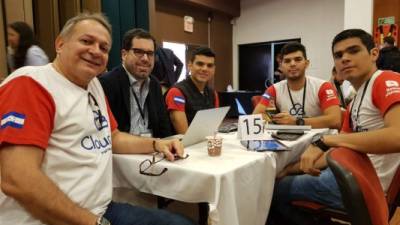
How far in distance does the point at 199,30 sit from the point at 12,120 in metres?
5.68

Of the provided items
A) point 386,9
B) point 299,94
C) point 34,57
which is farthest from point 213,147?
point 386,9

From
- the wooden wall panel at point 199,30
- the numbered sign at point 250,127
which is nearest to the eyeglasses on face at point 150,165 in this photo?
the numbered sign at point 250,127

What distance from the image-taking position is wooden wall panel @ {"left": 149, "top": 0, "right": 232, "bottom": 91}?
18.0ft

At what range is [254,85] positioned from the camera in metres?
7.07

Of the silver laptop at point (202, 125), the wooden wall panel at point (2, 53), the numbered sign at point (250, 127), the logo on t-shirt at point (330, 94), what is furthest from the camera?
the wooden wall panel at point (2, 53)

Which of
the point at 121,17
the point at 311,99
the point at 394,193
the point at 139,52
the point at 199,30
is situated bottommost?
the point at 394,193

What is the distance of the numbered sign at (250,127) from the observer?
5.30ft

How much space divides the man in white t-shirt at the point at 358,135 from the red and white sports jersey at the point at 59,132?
89 cm

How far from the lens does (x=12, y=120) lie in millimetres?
954

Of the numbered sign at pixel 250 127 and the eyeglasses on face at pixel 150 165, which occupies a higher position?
the numbered sign at pixel 250 127

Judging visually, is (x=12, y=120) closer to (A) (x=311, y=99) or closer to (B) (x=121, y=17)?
(A) (x=311, y=99)

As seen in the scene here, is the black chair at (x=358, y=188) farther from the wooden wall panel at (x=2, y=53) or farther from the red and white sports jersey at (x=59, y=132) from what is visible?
the wooden wall panel at (x=2, y=53)

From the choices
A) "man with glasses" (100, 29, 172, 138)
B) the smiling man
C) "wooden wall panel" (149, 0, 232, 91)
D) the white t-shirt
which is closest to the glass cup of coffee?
"man with glasses" (100, 29, 172, 138)

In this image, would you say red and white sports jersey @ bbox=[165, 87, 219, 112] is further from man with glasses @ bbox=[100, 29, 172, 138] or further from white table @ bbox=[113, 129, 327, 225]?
white table @ bbox=[113, 129, 327, 225]
